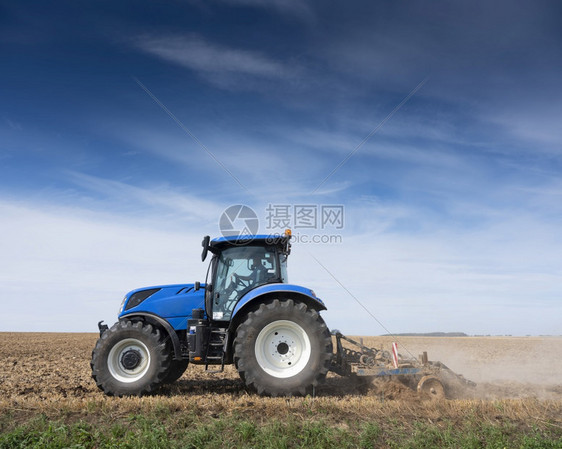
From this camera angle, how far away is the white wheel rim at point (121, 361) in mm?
7629

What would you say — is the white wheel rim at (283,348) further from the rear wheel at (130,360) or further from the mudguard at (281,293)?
the rear wheel at (130,360)

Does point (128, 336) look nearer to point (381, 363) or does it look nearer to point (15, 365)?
point (381, 363)

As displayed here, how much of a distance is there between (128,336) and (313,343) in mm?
3236

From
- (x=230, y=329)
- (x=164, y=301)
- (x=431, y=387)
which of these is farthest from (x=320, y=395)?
(x=164, y=301)

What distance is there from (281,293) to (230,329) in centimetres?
106

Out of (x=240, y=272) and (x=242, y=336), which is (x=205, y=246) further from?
(x=242, y=336)

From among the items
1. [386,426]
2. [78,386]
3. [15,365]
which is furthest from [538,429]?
[15,365]

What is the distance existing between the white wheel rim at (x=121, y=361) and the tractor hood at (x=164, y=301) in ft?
2.02

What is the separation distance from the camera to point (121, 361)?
303 inches

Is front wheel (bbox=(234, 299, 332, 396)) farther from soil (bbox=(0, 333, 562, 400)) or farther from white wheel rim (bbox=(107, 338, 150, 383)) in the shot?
white wheel rim (bbox=(107, 338, 150, 383))

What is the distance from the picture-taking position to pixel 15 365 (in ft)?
44.2

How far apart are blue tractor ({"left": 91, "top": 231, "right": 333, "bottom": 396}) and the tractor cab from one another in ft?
0.06

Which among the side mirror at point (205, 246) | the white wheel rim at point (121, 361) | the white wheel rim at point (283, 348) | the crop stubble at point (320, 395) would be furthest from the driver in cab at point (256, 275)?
the white wheel rim at point (121, 361)

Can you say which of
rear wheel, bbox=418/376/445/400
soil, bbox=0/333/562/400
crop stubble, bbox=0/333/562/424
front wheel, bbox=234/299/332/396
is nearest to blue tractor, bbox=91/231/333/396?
front wheel, bbox=234/299/332/396
